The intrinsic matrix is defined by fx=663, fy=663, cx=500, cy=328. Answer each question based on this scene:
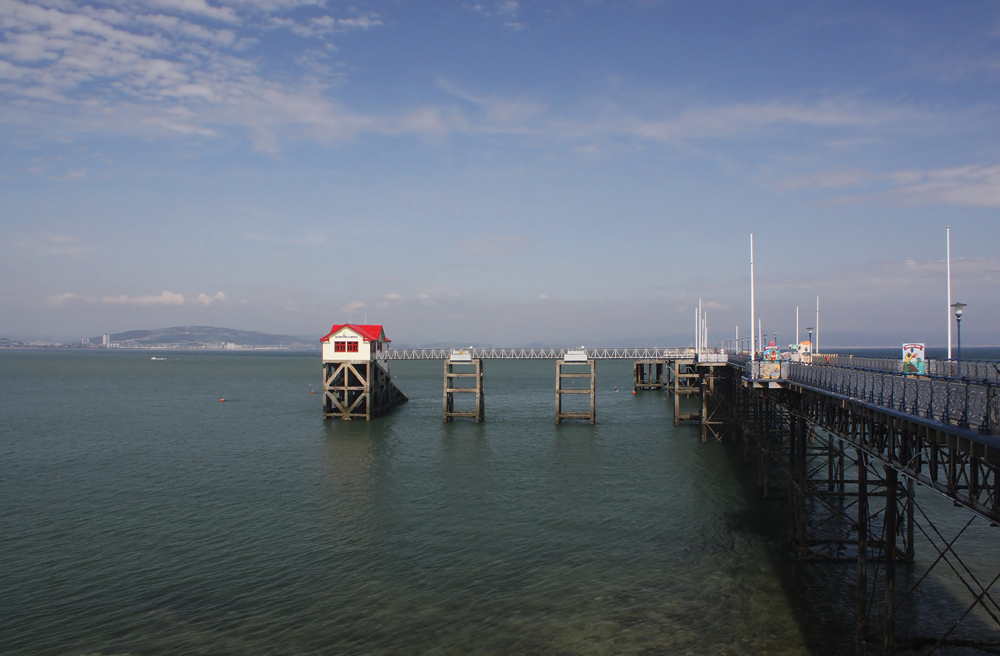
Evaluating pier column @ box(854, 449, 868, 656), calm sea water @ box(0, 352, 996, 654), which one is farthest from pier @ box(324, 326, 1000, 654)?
calm sea water @ box(0, 352, 996, 654)

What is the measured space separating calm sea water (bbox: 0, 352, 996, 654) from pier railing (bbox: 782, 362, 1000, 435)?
596 cm

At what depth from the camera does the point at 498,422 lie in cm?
5409

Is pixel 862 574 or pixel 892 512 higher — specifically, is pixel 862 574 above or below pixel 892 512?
below

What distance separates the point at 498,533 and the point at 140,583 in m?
11.5

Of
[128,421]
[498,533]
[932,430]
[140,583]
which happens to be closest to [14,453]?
[128,421]

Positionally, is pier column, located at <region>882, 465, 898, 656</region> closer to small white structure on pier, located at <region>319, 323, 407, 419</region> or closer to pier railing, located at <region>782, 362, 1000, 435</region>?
pier railing, located at <region>782, 362, 1000, 435</region>

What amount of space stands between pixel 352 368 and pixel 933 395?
46822mm

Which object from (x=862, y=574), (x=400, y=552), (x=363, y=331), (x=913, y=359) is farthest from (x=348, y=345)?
(x=862, y=574)

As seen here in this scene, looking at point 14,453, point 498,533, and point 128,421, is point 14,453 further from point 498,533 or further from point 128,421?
point 498,533

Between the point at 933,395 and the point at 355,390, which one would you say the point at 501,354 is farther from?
the point at 933,395

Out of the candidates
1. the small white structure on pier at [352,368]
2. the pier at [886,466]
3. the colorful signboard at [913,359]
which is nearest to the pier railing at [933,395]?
the pier at [886,466]

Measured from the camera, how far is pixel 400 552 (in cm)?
2228

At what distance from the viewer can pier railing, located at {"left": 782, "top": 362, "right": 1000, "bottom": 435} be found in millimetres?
11477

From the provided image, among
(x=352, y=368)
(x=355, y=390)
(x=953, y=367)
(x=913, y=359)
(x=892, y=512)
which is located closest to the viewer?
(x=892, y=512)
